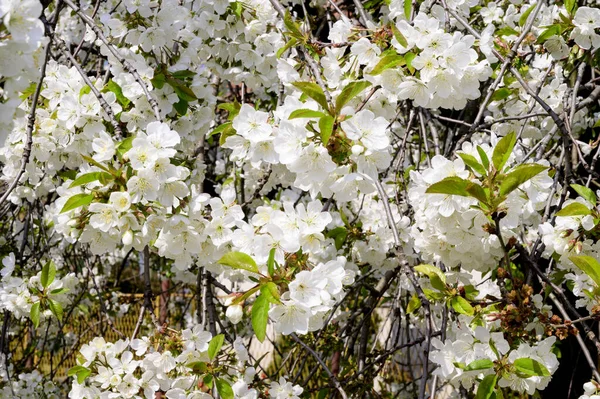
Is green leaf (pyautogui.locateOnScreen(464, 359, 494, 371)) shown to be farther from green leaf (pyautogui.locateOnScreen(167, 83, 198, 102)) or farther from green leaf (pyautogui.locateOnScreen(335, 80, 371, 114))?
green leaf (pyautogui.locateOnScreen(167, 83, 198, 102))

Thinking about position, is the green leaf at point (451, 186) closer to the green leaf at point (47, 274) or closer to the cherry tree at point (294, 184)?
the cherry tree at point (294, 184)

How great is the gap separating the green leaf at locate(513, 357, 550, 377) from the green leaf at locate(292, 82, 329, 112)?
712 millimetres

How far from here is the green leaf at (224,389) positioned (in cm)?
155

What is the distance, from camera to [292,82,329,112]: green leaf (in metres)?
1.22

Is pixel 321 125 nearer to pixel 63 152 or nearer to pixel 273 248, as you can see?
pixel 273 248

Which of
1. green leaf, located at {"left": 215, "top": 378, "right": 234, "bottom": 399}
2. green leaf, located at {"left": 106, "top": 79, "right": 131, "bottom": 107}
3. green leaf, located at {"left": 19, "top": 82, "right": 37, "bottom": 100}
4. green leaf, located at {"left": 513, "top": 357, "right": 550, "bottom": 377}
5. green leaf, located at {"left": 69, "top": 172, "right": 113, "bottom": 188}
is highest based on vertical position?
green leaf, located at {"left": 106, "top": 79, "right": 131, "bottom": 107}

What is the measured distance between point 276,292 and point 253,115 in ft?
1.44

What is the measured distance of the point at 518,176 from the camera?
1235 millimetres

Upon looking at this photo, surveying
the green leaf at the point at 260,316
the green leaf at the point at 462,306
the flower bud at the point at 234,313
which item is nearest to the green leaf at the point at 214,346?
the flower bud at the point at 234,313

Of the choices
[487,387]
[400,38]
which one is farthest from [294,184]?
[487,387]

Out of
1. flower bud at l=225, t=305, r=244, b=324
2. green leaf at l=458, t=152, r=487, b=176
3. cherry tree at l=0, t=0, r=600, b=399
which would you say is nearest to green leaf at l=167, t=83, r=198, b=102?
cherry tree at l=0, t=0, r=600, b=399

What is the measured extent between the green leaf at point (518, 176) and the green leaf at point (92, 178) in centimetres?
89

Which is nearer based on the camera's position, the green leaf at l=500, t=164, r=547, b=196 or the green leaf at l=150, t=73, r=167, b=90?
the green leaf at l=500, t=164, r=547, b=196

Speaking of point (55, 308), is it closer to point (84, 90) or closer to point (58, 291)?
point (58, 291)
